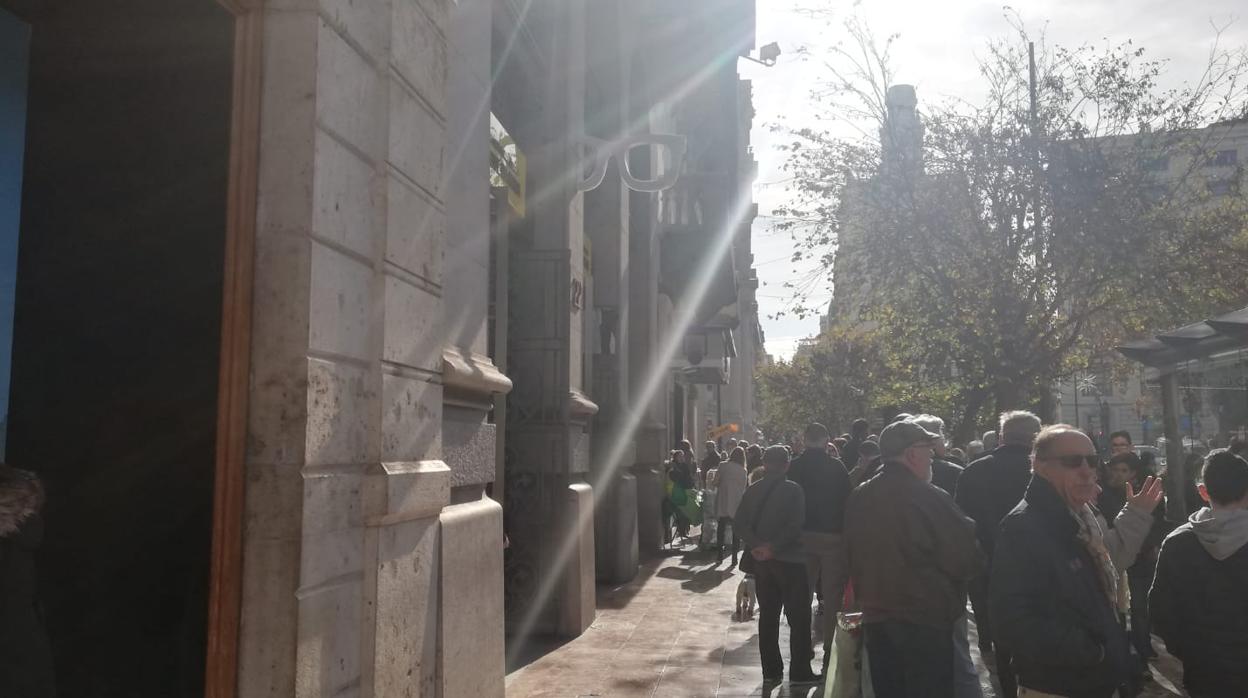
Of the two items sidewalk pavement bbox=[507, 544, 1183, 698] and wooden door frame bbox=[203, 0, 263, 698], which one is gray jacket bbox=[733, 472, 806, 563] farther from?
wooden door frame bbox=[203, 0, 263, 698]

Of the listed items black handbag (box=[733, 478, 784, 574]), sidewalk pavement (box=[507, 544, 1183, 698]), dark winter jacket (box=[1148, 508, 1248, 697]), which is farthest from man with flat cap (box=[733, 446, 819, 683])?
dark winter jacket (box=[1148, 508, 1248, 697])

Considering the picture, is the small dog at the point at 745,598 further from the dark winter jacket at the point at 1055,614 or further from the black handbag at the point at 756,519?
the dark winter jacket at the point at 1055,614

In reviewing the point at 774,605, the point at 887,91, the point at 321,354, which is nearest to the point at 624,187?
the point at 887,91

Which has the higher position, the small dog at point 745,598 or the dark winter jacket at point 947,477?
the dark winter jacket at point 947,477

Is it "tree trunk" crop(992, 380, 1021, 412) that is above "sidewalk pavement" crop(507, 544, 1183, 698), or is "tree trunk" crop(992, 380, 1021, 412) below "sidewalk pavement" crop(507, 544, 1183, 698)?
above

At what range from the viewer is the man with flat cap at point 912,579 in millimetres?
4996

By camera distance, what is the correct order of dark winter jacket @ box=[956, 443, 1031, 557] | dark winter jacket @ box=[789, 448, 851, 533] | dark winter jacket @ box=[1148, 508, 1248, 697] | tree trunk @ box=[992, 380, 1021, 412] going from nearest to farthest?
dark winter jacket @ box=[1148, 508, 1248, 697]
dark winter jacket @ box=[956, 443, 1031, 557]
dark winter jacket @ box=[789, 448, 851, 533]
tree trunk @ box=[992, 380, 1021, 412]

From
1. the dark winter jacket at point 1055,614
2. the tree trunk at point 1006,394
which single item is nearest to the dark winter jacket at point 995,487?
the dark winter jacket at point 1055,614

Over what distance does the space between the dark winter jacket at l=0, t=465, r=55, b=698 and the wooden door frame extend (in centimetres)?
84

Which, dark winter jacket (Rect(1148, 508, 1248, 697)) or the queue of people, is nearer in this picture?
the queue of people

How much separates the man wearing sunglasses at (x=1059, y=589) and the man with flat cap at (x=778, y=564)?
158 inches

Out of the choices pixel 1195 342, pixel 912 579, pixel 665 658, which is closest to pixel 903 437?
pixel 912 579

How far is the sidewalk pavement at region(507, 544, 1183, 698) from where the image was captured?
7.83 meters

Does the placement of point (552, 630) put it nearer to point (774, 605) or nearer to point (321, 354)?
point (774, 605)
